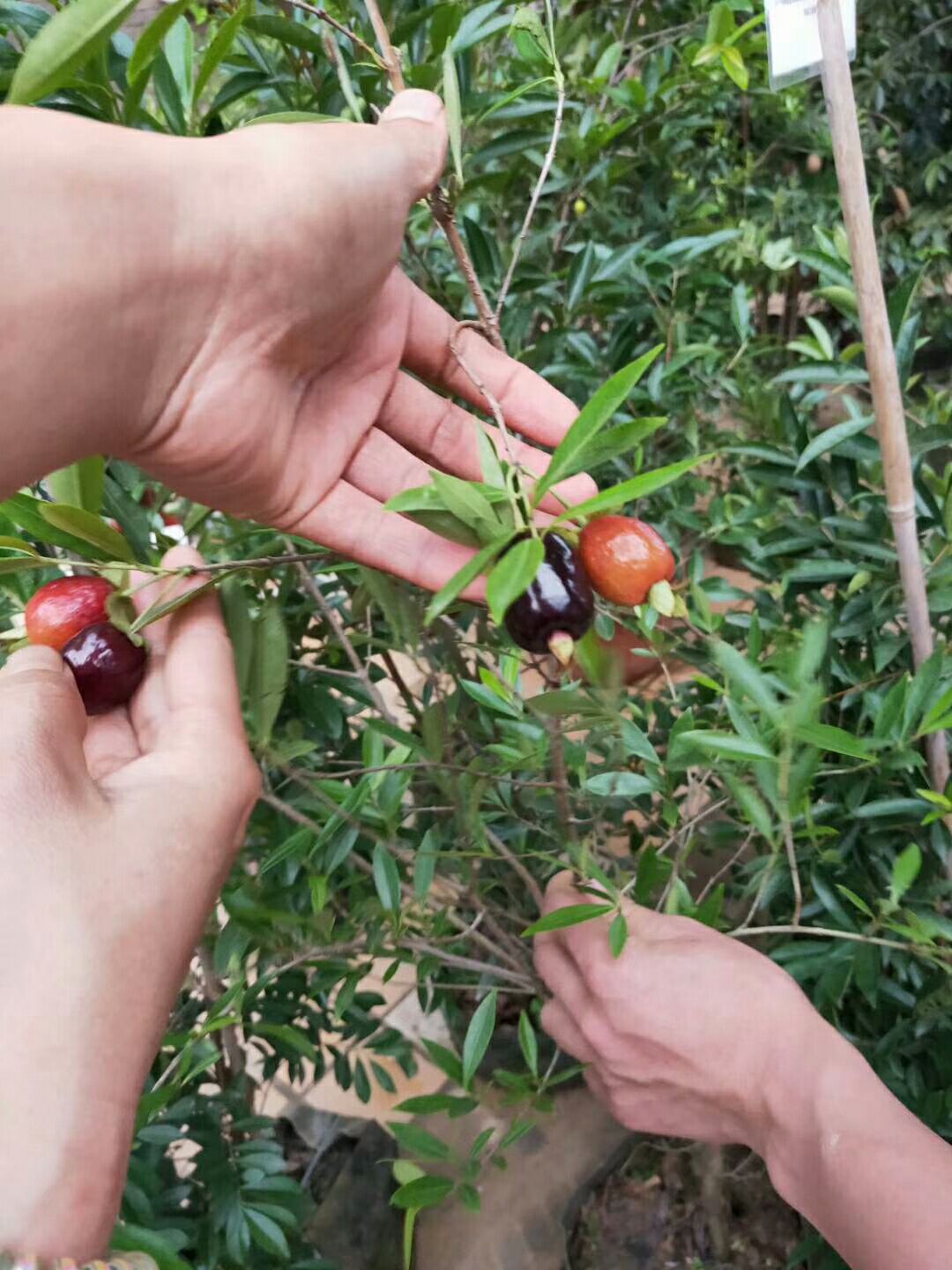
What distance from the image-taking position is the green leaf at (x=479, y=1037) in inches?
34.8

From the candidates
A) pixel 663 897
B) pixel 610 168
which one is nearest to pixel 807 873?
pixel 663 897

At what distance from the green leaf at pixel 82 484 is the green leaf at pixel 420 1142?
729mm

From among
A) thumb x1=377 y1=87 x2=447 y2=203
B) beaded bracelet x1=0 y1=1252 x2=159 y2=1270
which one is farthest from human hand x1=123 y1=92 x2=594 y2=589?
beaded bracelet x1=0 y1=1252 x2=159 y2=1270

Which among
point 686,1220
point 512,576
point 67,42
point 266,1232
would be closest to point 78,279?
point 67,42

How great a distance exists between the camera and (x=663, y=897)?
93 centimetres

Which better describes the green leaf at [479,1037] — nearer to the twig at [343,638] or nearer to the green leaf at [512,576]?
the twig at [343,638]

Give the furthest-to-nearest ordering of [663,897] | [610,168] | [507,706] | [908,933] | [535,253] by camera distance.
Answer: [535,253], [610,168], [663,897], [507,706], [908,933]

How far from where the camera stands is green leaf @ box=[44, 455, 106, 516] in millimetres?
750

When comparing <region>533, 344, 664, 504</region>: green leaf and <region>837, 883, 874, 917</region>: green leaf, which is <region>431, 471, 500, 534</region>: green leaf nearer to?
<region>533, 344, 664, 504</region>: green leaf

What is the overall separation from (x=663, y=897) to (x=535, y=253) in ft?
3.09

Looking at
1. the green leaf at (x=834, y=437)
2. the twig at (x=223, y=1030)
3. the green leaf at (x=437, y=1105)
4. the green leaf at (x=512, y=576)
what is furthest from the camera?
the twig at (x=223, y=1030)

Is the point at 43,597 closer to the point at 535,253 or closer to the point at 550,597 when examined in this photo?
the point at 550,597

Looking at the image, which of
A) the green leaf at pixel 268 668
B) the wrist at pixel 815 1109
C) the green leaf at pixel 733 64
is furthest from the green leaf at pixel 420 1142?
the green leaf at pixel 733 64

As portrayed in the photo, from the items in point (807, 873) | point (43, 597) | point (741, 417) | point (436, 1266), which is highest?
point (43, 597)
